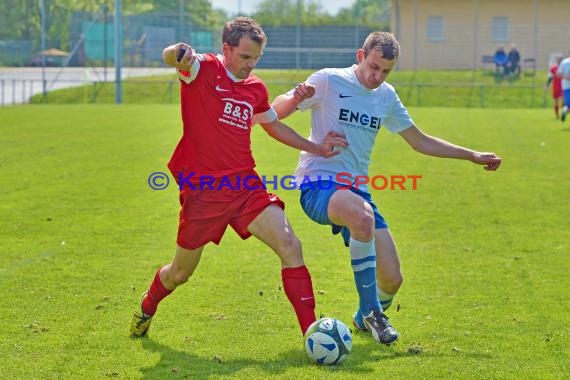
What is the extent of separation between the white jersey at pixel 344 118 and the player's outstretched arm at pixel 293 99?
0.09 metres

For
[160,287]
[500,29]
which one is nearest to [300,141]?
[160,287]

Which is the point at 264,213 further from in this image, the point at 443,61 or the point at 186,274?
the point at 443,61

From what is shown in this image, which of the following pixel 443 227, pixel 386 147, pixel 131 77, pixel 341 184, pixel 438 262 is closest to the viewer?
pixel 341 184

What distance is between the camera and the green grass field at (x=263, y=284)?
5559mm

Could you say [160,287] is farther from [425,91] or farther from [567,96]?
[425,91]

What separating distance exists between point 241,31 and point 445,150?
1.85 m

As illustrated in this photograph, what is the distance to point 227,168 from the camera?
19.4ft

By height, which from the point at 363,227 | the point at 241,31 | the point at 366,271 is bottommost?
the point at 366,271

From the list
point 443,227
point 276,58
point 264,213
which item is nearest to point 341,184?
point 264,213

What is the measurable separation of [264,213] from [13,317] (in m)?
2.02

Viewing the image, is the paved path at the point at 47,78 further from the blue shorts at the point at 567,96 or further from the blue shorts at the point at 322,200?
the blue shorts at the point at 322,200

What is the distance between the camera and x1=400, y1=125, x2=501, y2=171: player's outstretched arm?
21.6ft

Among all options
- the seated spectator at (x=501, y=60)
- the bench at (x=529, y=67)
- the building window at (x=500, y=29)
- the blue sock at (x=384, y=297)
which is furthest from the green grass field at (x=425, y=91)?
the blue sock at (x=384, y=297)

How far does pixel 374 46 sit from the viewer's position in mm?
6176
